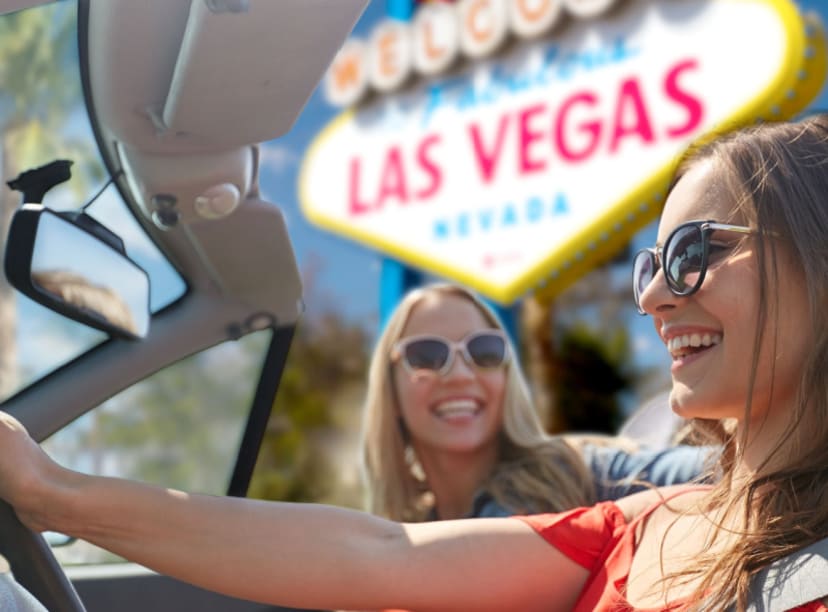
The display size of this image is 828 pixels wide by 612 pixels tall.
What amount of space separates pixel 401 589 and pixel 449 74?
7923mm

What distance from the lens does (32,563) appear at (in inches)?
47.4

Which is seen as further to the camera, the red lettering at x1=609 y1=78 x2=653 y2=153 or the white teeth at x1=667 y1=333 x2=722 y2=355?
the red lettering at x1=609 y1=78 x2=653 y2=153

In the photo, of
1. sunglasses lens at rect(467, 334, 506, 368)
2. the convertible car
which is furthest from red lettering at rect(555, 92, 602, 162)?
the convertible car

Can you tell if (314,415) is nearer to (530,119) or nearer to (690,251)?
(530,119)

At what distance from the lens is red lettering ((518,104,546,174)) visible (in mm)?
7980

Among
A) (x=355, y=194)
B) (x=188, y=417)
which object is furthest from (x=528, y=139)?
(x=188, y=417)

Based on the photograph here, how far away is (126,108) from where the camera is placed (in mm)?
1246

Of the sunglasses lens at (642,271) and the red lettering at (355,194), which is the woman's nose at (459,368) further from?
the red lettering at (355,194)

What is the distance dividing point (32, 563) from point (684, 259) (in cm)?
81

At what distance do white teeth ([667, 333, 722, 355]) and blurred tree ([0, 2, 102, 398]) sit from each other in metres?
0.74

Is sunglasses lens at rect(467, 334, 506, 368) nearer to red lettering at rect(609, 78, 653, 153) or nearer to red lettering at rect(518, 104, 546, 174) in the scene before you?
red lettering at rect(609, 78, 653, 153)

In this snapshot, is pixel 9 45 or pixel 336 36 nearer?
pixel 336 36

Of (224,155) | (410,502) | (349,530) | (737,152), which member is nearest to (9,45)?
(224,155)

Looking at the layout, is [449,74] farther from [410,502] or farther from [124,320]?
[124,320]
